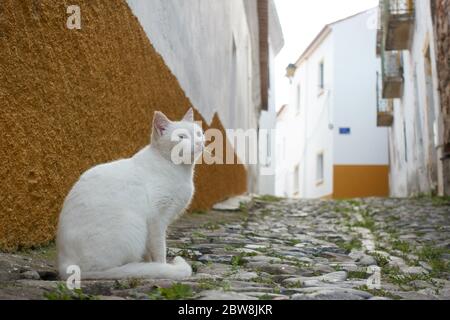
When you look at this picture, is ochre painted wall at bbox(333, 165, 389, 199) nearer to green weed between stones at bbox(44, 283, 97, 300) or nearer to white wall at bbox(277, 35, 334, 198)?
white wall at bbox(277, 35, 334, 198)

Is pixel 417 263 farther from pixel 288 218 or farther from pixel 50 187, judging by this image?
pixel 288 218

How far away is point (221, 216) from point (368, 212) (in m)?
2.50

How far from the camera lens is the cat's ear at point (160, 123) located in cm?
287

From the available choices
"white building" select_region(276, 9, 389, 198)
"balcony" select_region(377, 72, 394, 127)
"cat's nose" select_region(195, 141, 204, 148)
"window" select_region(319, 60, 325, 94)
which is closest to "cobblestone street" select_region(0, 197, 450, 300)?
"cat's nose" select_region(195, 141, 204, 148)

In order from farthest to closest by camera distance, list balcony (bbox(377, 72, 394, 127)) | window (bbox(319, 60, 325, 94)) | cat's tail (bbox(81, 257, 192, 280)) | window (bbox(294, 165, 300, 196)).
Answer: window (bbox(294, 165, 300, 196)) < window (bbox(319, 60, 325, 94)) < balcony (bbox(377, 72, 394, 127)) < cat's tail (bbox(81, 257, 192, 280))

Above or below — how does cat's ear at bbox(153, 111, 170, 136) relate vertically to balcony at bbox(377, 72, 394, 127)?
below

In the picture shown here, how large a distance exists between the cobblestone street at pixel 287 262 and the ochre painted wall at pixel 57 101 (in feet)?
1.08

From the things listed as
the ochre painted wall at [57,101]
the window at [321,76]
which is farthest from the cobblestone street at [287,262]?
the window at [321,76]

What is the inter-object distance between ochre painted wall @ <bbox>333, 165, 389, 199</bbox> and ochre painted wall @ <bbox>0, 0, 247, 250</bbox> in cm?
1773

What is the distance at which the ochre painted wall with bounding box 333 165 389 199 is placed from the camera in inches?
870

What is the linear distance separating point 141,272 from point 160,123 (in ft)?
2.50

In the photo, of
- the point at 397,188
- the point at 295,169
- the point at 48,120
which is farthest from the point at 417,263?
the point at 295,169

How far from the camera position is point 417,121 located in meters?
13.9

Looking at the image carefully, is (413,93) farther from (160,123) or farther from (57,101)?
(160,123)
